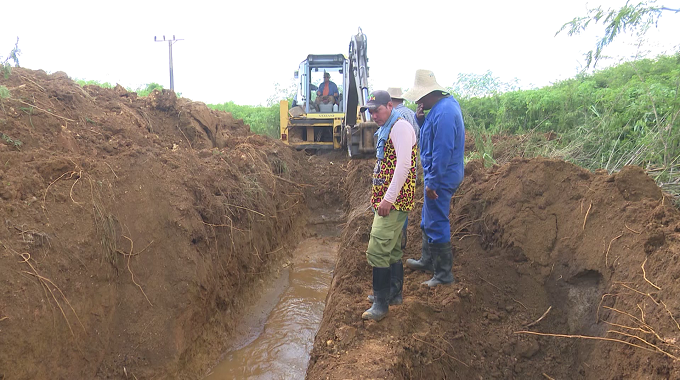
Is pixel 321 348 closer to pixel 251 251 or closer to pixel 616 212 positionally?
pixel 251 251

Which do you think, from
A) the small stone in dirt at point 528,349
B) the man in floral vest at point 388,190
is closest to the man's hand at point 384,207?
the man in floral vest at point 388,190

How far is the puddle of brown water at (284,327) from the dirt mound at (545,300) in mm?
725

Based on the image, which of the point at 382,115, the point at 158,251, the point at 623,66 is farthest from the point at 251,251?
the point at 623,66

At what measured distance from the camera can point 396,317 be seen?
313 centimetres

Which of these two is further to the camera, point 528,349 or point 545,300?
point 545,300

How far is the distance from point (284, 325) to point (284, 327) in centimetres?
5

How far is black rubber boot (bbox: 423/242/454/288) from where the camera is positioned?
11.5 ft

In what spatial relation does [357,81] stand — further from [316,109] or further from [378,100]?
[378,100]

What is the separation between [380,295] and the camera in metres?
3.17

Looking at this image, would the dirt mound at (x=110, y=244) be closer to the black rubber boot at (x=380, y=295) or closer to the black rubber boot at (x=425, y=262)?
the black rubber boot at (x=380, y=295)

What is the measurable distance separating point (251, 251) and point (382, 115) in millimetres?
2965

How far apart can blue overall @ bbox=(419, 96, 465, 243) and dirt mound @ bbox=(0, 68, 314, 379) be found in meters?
2.49

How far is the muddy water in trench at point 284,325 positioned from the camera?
3717 mm

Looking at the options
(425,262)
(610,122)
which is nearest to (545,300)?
(425,262)
